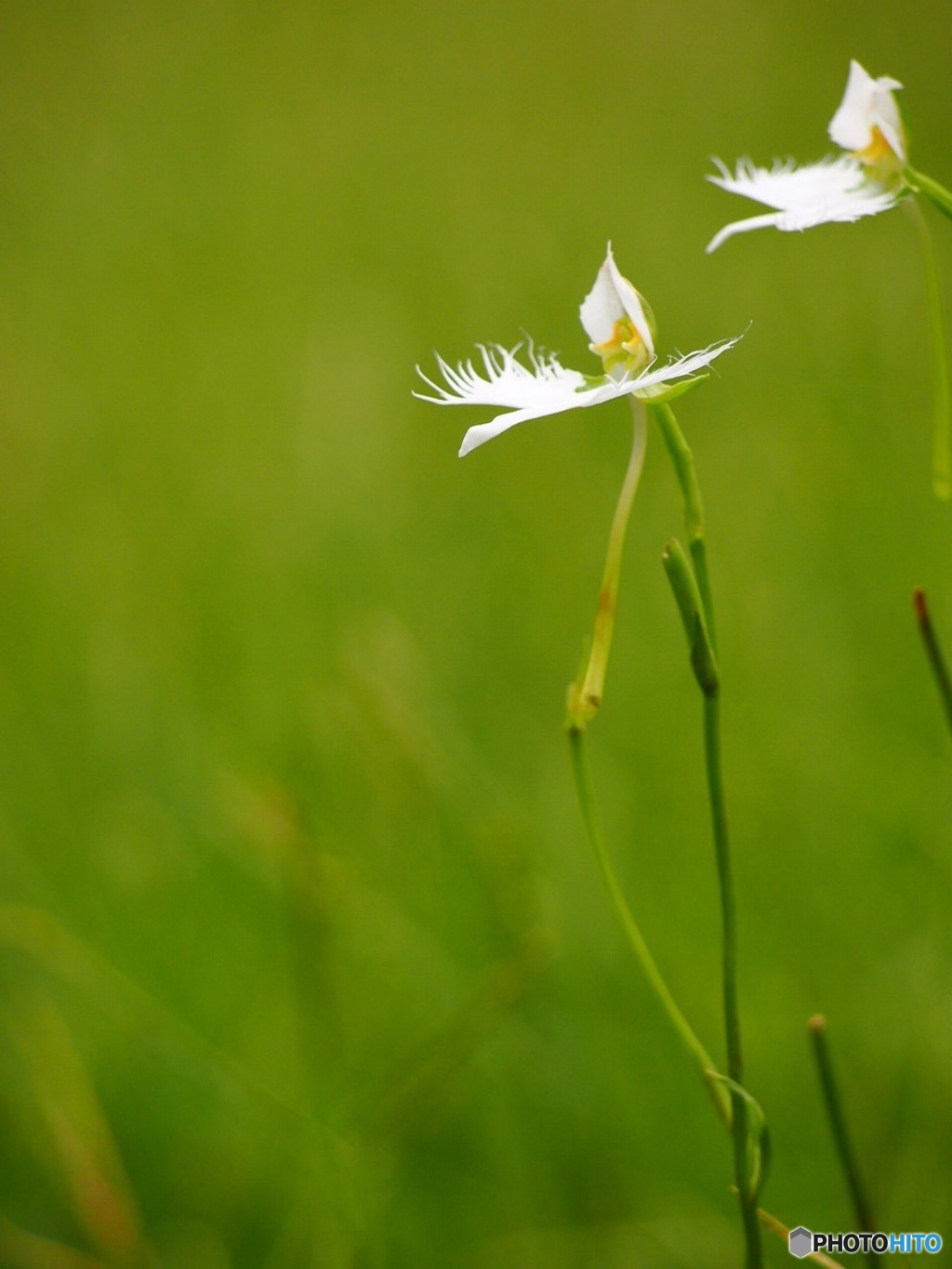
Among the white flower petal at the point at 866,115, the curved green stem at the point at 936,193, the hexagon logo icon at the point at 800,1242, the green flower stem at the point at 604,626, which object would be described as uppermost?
the white flower petal at the point at 866,115

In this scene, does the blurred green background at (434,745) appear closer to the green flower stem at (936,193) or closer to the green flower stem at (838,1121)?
the green flower stem at (838,1121)

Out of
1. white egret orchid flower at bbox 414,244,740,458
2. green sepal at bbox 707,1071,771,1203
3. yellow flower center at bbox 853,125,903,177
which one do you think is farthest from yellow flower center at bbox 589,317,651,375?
green sepal at bbox 707,1071,771,1203

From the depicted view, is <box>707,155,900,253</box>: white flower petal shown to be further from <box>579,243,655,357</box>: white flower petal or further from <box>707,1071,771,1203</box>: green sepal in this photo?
<box>707,1071,771,1203</box>: green sepal

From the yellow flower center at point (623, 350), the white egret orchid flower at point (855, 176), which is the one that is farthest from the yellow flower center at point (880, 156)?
the yellow flower center at point (623, 350)

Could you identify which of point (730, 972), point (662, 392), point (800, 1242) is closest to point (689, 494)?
point (662, 392)

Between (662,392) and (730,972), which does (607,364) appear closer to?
(662,392)
